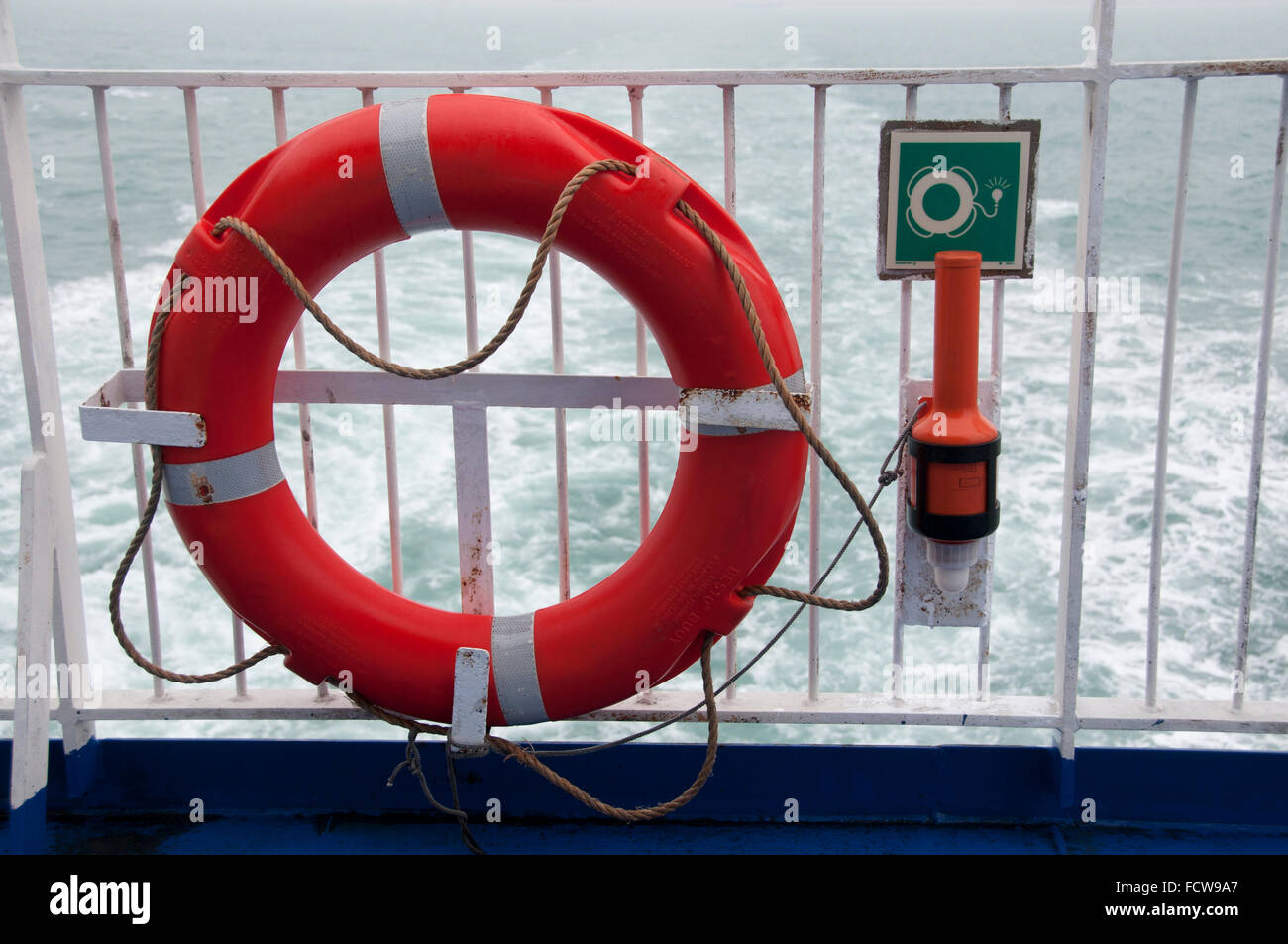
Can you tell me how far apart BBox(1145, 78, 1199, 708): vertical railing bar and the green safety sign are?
201 millimetres

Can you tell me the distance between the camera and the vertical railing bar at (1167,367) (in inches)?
65.2

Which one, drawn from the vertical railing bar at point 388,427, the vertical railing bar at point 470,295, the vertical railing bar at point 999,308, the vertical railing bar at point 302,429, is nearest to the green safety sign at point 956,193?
the vertical railing bar at point 999,308

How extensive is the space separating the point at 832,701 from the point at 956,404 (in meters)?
0.52

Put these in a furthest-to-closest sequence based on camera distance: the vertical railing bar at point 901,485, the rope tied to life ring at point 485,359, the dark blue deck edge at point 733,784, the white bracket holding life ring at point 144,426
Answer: the dark blue deck edge at point 733,784 < the vertical railing bar at point 901,485 < the white bracket holding life ring at point 144,426 < the rope tied to life ring at point 485,359

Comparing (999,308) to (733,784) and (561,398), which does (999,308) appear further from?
(733,784)

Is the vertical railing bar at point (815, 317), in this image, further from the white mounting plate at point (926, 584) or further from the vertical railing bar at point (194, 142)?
the vertical railing bar at point (194, 142)

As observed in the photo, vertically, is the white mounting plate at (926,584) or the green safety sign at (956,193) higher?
the green safety sign at (956,193)

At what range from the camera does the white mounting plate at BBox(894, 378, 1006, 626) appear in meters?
1.76

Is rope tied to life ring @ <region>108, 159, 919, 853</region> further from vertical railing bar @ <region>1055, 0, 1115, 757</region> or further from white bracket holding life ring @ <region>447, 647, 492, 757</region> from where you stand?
vertical railing bar @ <region>1055, 0, 1115, 757</region>

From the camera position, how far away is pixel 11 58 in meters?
1.75

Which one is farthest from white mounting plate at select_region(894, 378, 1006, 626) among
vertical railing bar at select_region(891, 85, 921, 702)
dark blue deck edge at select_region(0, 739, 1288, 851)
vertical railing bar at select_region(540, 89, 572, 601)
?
vertical railing bar at select_region(540, 89, 572, 601)

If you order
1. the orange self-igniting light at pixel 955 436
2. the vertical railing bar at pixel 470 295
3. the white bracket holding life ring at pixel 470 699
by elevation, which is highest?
the vertical railing bar at pixel 470 295

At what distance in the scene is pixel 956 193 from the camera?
169 centimetres
